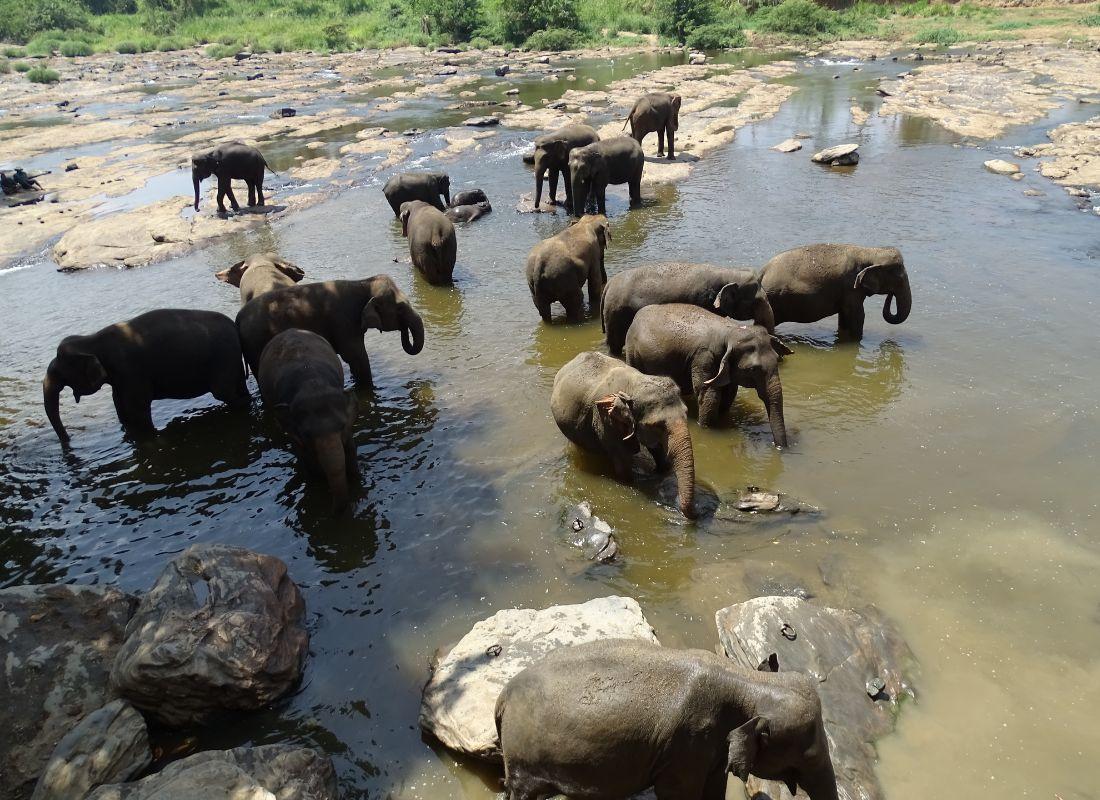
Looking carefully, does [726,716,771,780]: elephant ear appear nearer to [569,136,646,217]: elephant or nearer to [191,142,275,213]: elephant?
[569,136,646,217]: elephant

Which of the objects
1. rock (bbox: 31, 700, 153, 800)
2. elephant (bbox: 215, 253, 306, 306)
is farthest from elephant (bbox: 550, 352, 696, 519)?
elephant (bbox: 215, 253, 306, 306)

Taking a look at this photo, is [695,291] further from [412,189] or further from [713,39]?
[713,39]

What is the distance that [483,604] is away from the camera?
6.59 meters

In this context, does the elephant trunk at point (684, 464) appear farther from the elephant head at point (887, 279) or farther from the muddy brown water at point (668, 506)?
the elephant head at point (887, 279)

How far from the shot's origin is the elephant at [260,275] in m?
11.5

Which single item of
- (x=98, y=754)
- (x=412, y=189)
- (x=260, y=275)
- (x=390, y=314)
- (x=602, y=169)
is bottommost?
(x=98, y=754)

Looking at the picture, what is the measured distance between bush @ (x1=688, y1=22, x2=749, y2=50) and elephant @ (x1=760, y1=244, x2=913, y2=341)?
47339 millimetres

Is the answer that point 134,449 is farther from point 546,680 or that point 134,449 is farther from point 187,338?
point 546,680

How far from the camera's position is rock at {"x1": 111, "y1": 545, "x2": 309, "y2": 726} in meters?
5.20

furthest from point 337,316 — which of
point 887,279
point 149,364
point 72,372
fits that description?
point 887,279

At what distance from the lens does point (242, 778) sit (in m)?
4.35

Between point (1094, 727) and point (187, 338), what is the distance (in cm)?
971

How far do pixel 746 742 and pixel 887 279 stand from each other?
8384 millimetres

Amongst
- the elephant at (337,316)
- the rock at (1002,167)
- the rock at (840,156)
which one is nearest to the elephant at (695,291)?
the elephant at (337,316)
